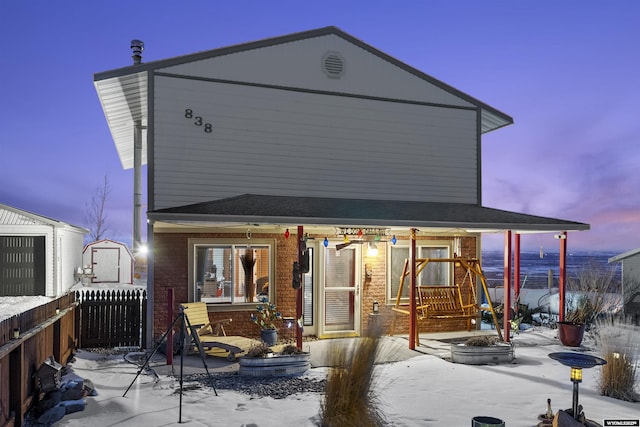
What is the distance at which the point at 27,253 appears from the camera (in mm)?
18500

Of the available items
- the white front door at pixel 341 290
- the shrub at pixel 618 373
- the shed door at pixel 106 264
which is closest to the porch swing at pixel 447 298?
the white front door at pixel 341 290

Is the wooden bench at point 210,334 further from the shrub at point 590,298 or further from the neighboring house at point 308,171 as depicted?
the shrub at point 590,298

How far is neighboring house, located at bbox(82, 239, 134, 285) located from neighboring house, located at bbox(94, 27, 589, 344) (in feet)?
47.1

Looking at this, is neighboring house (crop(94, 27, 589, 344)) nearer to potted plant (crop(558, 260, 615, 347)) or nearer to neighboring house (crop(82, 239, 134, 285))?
potted plant (crop(558, 260, 615, 347))

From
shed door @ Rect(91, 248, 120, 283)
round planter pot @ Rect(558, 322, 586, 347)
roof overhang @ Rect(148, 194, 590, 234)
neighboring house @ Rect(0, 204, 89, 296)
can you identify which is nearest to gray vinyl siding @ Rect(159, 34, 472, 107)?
roof overhang @ Rect(148, 194, 590, 234)

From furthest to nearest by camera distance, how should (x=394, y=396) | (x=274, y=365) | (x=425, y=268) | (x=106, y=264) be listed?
(x=106, y=264), (x=425, y=268), (x=274, y=365), (x=394, y=396)

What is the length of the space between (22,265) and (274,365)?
14948mm

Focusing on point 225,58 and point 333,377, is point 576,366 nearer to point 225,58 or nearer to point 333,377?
point 333,377

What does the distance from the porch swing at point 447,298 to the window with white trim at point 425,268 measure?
0.20m

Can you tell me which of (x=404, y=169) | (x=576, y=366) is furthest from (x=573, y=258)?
(x=576, y=366)

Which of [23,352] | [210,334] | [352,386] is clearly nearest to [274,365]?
[210,334]

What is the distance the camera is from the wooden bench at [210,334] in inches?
350

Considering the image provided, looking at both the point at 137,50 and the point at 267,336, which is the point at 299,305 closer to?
the point at 267,336

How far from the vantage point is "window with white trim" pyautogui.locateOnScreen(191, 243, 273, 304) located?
33.9ft
